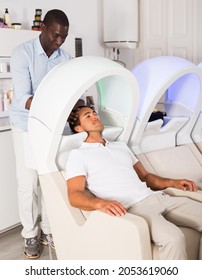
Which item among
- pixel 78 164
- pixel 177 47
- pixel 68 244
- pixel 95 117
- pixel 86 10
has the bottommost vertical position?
pixel 68 244

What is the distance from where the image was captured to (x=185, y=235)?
181cm

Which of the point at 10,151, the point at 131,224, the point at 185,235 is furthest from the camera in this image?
the point at 10,151

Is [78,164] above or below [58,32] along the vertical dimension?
below

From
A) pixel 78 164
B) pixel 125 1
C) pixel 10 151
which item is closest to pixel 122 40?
pixel 125 1

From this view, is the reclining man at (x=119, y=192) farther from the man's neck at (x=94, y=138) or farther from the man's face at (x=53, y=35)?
the man's face at (x=53, y=35)

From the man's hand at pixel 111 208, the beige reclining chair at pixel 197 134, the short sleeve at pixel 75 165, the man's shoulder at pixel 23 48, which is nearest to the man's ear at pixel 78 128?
the short sleeve at pixel 75 165

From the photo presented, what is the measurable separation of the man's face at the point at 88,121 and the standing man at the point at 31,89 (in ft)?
1.04

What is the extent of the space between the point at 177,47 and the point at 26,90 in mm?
2433

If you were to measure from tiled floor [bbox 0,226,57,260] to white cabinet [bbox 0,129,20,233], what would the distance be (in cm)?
6

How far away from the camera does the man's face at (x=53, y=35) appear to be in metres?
2.22

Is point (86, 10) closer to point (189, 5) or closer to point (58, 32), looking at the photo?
point (189, 5)

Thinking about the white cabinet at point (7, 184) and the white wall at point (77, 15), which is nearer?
the white cabinet at point (7, 184)

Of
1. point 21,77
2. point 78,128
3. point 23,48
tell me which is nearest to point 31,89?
point 21,77

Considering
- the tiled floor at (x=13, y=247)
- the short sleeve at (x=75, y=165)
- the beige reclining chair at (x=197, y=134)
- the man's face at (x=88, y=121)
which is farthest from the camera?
the beige reclining chair at (x=197, y=134)
